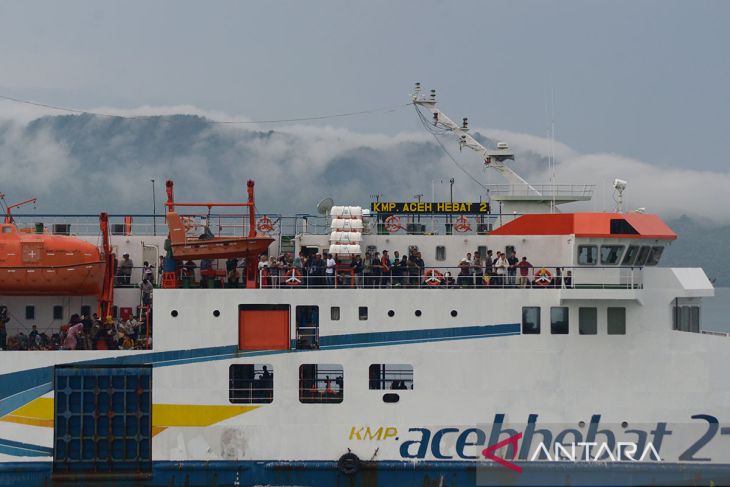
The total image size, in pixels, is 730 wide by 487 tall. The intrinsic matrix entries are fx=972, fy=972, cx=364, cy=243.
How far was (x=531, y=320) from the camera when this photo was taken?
22516 mm

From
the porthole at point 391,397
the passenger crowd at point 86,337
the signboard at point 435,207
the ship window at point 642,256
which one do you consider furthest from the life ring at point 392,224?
the passenger crowd at point 86,337

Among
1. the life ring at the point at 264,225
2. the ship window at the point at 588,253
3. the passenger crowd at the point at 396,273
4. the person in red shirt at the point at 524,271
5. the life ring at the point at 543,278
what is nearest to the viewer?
the life ring at the point at 543,278

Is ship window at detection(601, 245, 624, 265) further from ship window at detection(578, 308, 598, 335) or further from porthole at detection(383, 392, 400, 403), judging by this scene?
porthole at detection(383, 392, 400, 403)

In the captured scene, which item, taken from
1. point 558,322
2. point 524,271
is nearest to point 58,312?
point 524,271

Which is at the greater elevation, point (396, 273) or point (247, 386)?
point (396, 273)

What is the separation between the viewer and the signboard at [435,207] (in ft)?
91.6

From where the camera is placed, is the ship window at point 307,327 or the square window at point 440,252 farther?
the square window at point 440,252

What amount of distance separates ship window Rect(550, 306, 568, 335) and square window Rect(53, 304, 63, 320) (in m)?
12.2

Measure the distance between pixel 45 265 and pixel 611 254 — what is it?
1373 cm

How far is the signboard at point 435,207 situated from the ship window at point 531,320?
18.9 feet

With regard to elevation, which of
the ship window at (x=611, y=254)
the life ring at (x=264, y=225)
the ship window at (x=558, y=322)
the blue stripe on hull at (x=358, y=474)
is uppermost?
the life ring at (x=264, y=225)

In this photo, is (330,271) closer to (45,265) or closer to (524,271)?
(524,271)

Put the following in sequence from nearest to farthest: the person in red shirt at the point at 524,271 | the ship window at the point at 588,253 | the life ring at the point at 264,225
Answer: the person in red shirt at the point at 524,271 → the ship window at the point at 588,253 → the life ring at the point at 264,225

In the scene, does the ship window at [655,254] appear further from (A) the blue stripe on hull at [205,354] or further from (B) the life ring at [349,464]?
(B) the life ring at [349,464]
